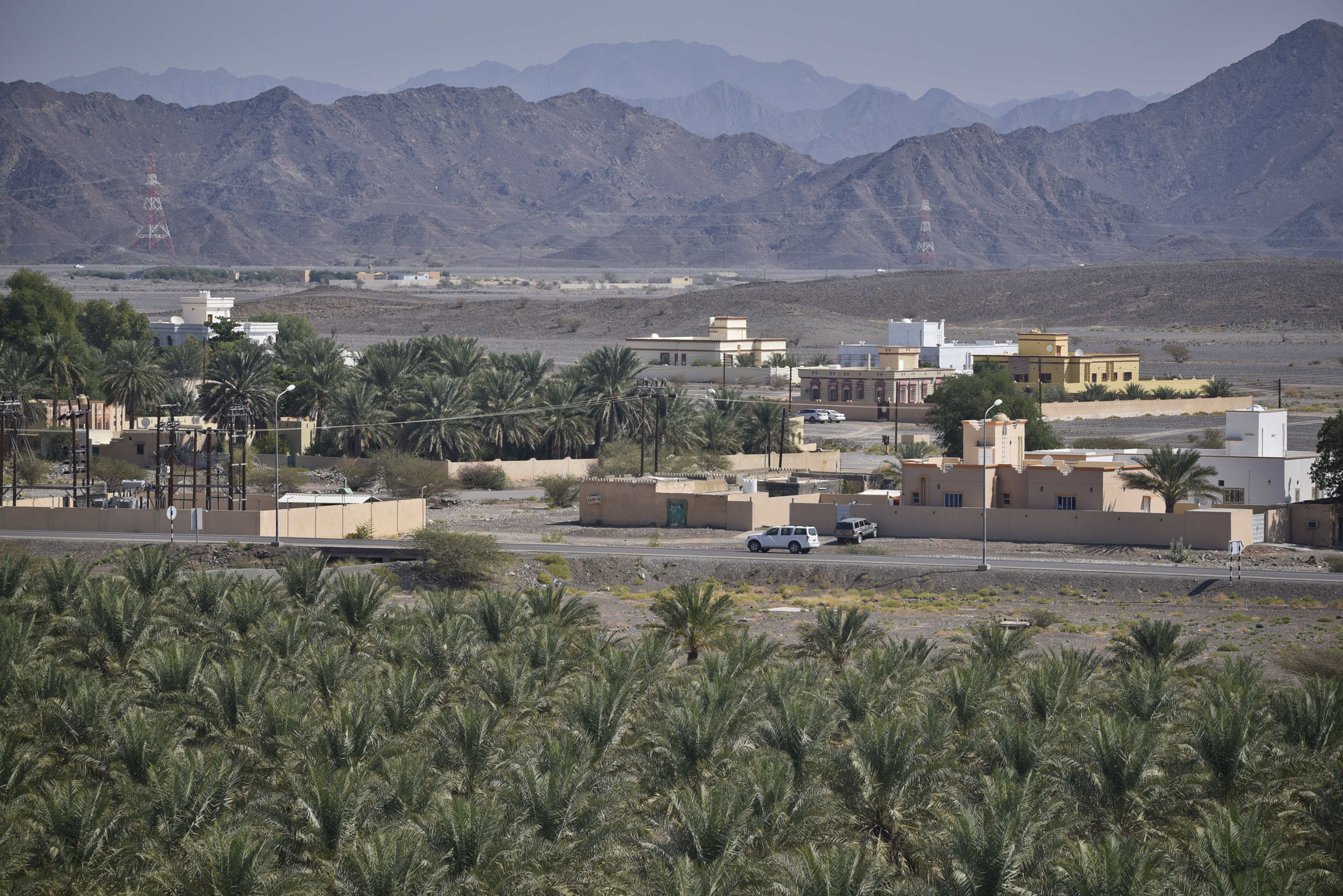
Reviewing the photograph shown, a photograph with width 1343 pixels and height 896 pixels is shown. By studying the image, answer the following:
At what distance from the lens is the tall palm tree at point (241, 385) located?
7738 cm

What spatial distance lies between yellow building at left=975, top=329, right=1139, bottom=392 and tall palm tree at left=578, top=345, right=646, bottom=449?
38688 millimetres

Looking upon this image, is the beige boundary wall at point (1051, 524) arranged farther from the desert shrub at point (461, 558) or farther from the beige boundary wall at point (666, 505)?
the desert shrub at point (461, 558)

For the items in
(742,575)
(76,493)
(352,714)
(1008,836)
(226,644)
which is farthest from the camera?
(76,493)

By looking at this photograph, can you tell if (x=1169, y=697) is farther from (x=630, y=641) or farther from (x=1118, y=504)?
(x=1118, y=504)

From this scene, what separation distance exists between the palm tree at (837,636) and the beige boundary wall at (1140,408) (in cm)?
6870

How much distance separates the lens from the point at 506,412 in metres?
79.2

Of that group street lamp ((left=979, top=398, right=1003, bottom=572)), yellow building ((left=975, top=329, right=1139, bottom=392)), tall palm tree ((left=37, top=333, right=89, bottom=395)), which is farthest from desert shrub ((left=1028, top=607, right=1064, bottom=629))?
yellow building ((left=975, top=329, right=1139, bottom=392))

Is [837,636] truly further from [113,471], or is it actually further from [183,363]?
[183,363]

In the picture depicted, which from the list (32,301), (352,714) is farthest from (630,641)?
(32,301)

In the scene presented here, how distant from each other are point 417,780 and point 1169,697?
13627mm

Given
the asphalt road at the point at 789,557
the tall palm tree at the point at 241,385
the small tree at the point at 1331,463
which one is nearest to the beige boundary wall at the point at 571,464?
the tall palm tree at the point at 241,385

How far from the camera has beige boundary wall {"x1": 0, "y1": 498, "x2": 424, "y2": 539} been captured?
2244 inches

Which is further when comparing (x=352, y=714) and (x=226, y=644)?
(x=226, y=644)

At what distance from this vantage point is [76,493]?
64.1 m
